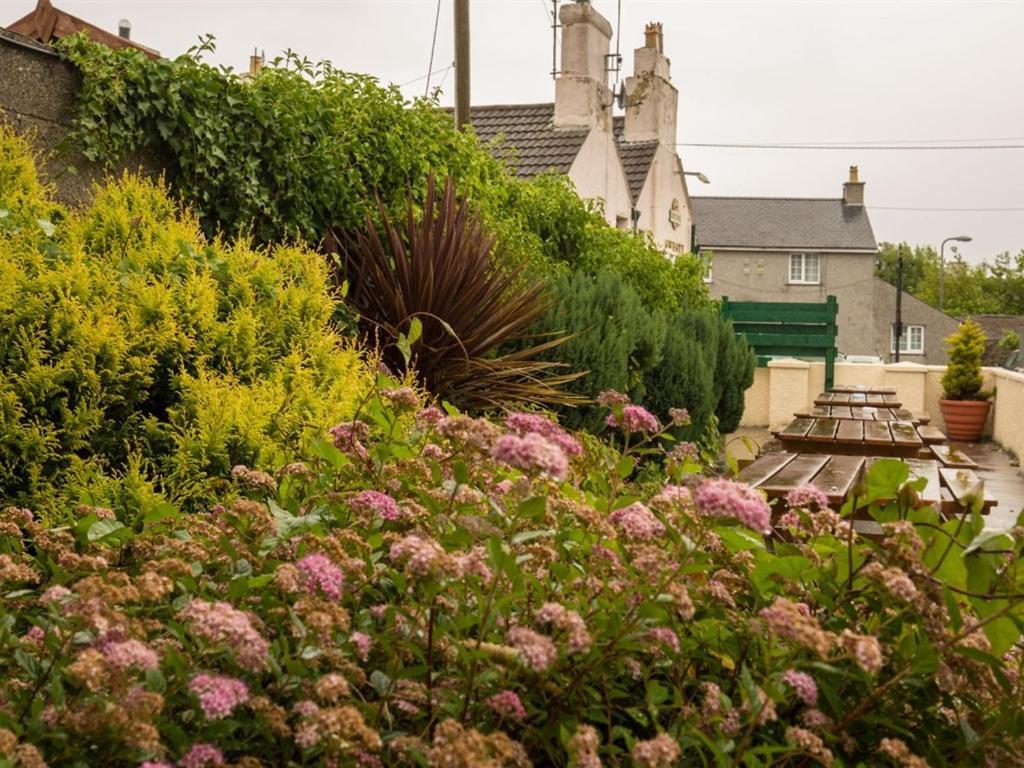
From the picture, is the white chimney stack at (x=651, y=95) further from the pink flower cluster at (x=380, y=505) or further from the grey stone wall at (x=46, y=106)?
the pink flower cluster at (x=380, y=505)

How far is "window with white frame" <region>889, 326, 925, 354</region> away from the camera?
51844mm

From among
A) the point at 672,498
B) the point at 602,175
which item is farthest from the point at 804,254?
the point at 672,498

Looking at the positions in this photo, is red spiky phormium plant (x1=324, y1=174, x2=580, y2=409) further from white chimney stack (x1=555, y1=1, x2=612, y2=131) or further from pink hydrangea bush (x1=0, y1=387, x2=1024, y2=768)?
white chimney stack (x1=555, y1=1, x2=612, y2=131)

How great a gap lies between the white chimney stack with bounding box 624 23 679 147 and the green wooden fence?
226 inches

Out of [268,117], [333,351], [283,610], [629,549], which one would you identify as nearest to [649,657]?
[629,549]

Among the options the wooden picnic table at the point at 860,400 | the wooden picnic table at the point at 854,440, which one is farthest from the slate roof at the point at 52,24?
the wooden picnic table at the point at 860,400

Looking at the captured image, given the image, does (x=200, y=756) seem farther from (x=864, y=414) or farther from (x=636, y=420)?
(x=864, y=414)

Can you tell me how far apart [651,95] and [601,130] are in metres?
3.89

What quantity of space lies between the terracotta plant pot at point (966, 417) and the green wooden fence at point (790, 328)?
244cm

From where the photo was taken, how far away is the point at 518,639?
1.18 meters

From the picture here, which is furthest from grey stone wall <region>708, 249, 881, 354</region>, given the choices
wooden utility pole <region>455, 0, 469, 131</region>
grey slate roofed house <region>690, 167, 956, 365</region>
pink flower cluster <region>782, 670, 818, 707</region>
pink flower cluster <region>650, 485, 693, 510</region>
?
pink flower cluster <region>782, 670, 818, 707</region>

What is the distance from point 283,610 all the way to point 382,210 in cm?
428

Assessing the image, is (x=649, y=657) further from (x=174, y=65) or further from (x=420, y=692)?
(x=174, y=65)

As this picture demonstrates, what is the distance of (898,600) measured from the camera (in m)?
1.34
